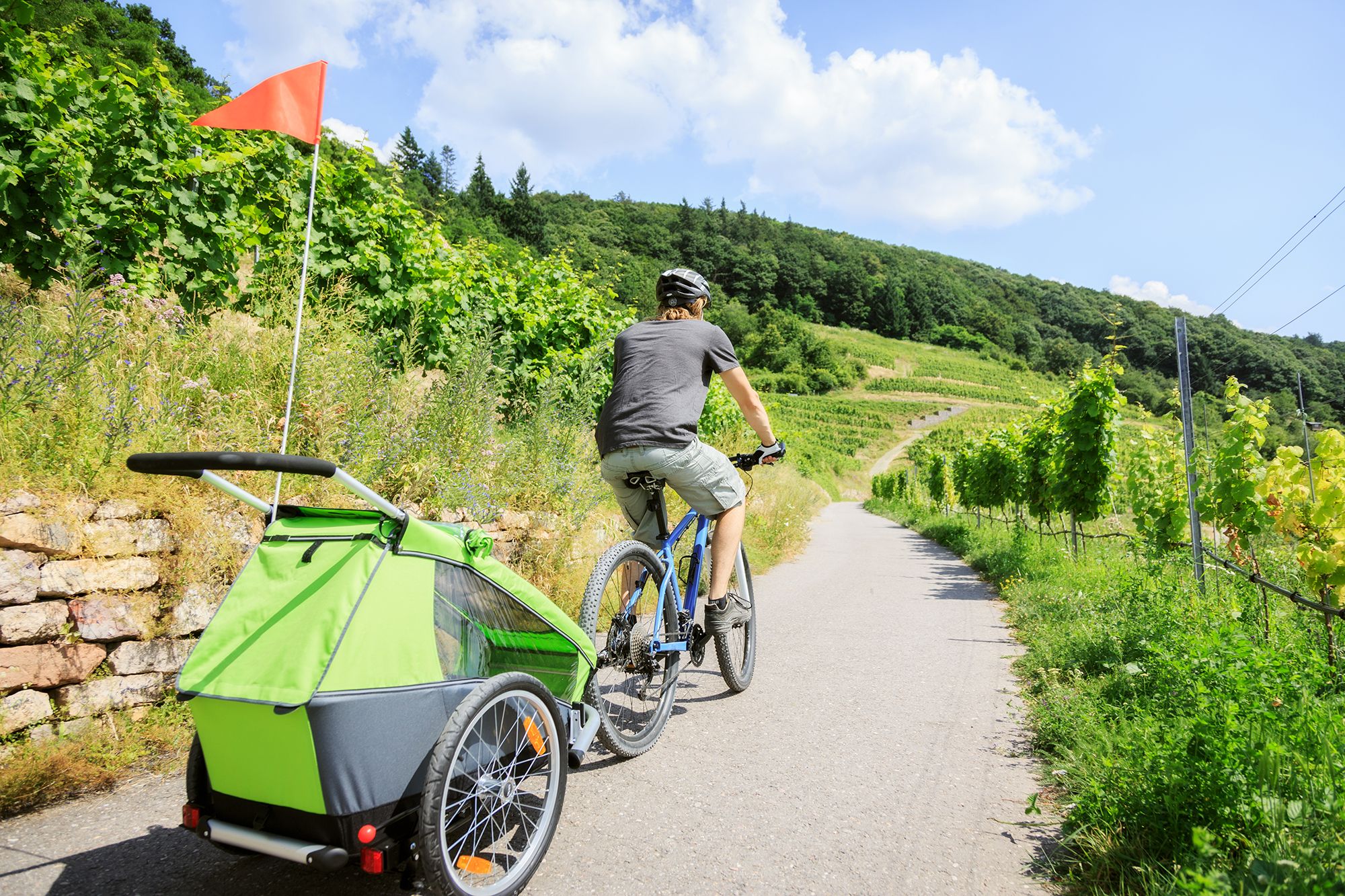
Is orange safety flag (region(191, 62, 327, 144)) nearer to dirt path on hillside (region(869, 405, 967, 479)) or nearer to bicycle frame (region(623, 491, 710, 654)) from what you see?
bicycle frame (region(623, 491, 710, 654))

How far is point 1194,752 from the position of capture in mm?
2504

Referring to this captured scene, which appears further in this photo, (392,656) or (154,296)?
(154,296)

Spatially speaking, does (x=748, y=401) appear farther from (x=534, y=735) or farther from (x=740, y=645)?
(x=534, y=735)

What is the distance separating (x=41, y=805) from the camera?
2680 mm

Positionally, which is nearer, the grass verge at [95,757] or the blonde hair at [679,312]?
the grass verge at [95,757]

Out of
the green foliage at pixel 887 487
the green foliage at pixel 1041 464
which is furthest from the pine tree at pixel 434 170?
the green foliage at pixel 1041 464

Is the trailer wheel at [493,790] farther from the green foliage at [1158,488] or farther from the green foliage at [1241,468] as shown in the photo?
the green foliage at [1158,488]

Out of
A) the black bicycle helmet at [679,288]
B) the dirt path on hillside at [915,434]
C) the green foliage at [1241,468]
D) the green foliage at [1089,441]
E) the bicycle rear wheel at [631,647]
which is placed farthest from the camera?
the dirt path on hillside at [915,434]

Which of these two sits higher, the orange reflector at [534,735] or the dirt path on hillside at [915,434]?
the dirt path on hillside at [915,434]

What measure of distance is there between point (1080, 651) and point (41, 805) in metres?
5.31

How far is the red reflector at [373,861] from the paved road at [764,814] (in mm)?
501

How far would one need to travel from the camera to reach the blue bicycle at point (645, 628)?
3287 mm

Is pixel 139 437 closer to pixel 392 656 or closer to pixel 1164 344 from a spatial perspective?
pixel 392 656

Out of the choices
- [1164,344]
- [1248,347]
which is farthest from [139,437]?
[1248,347]
